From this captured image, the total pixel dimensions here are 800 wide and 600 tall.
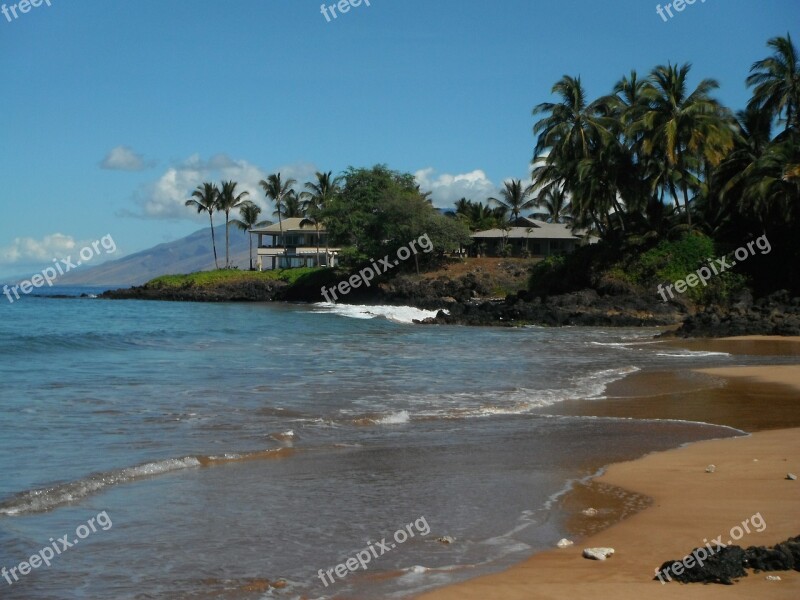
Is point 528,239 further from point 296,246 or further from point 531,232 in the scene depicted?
point 296,246

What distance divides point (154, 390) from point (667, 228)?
118 feet

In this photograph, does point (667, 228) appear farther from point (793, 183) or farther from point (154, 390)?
point (154, 390)

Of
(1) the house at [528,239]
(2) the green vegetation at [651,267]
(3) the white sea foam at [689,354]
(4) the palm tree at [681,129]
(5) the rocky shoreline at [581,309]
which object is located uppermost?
(4) the palm tree at [681,129]

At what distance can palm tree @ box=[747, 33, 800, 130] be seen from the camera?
41.3 metres

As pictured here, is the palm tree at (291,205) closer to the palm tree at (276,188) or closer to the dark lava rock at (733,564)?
the palm tree at (276,188)

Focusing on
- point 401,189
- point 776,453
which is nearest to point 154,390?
point 776,453

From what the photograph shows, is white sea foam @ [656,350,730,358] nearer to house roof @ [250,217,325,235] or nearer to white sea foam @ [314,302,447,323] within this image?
white sea foam @ [314,302,447,323]

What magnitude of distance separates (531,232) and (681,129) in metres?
33.1

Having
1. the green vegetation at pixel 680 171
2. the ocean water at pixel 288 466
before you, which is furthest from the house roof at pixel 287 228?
the ocean water at pixel 288 466

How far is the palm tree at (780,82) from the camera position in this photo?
1628 inches

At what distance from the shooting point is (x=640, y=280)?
43.8 metres

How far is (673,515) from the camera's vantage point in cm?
710

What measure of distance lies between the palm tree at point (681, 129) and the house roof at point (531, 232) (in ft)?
92.2

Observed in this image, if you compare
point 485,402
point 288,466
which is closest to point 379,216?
point 485,402
